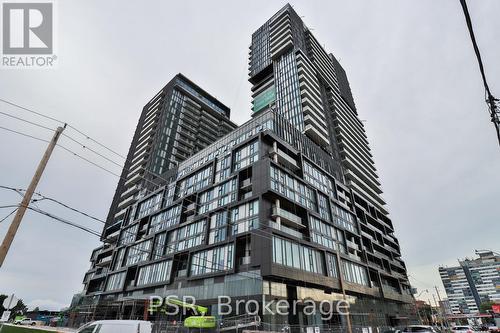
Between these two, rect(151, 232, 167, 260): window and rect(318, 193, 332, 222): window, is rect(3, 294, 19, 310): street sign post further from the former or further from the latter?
rect(318, 193, 332, 222): window

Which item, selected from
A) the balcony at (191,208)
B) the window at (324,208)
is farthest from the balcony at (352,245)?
the balcony at (191,208)

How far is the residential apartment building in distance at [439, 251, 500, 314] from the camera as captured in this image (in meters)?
169

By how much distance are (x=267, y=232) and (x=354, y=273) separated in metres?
24.1

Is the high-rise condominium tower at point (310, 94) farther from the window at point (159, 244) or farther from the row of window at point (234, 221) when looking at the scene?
the window at point (159, 244)

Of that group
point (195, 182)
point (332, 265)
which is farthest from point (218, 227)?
point (332, 265)

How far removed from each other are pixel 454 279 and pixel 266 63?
214649 millimetres

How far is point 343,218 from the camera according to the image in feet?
184

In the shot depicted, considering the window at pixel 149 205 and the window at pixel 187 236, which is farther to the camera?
the window at pixel 149 205

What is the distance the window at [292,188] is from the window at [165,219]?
22322 mm

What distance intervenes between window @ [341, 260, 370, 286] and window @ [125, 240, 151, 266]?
127 ft

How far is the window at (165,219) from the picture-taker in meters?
53.8

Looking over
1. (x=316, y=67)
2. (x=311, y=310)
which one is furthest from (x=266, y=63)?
(x=311, y=310)

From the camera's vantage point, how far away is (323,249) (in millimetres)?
43094

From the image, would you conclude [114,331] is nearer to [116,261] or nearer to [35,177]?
A: [35,177]
